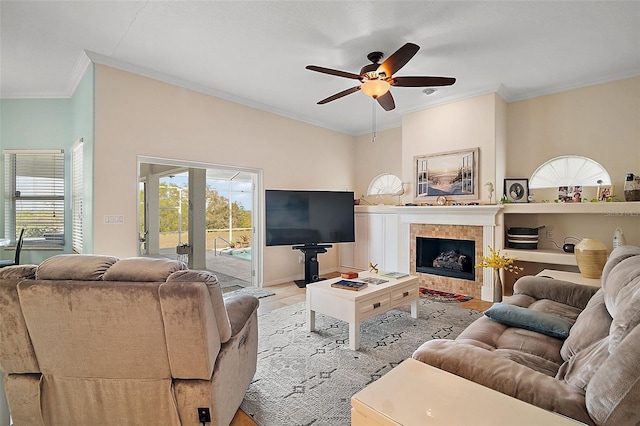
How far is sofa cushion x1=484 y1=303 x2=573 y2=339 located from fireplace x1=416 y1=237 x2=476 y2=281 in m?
2.49

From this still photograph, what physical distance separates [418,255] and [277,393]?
3553mm

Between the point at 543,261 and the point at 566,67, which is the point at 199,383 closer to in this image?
the point at 543,261

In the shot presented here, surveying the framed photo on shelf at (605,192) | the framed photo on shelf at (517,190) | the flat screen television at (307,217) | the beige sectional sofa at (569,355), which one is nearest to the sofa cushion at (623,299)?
the beige sectional sofa at (569,355)

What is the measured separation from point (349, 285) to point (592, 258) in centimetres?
257

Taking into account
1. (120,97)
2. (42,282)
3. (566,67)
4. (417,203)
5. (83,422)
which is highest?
(566,67)

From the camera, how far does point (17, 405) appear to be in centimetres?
152

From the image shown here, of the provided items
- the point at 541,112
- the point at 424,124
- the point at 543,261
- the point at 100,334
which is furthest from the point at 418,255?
the point at 100,334

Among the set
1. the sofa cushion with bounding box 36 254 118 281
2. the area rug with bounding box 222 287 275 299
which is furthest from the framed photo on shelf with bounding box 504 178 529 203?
the sofa cushion with bounding box 36 254 118 281

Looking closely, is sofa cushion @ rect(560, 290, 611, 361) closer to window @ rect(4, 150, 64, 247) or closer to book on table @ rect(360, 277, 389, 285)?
book on table @ rect(360, 277, 389, 285)

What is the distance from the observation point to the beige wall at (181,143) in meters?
3.42

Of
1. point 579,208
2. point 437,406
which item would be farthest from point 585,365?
point 579,208

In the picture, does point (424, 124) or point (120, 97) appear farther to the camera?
point (424, 124)

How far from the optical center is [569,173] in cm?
417

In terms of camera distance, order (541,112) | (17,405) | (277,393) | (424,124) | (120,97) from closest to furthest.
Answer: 1. (17,405)
2. (277,393)
3. (120,97)
4. (541,112)
5. (424,124)
